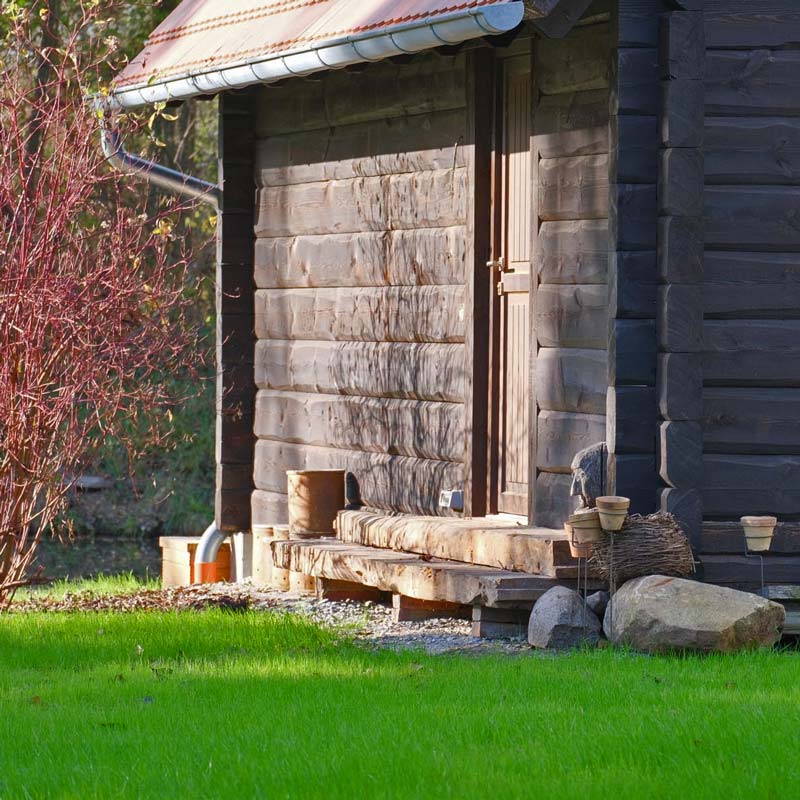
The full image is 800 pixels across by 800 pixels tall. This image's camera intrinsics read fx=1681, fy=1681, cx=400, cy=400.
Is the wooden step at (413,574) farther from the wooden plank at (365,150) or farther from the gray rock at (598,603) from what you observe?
the wooden plank at (365,150)

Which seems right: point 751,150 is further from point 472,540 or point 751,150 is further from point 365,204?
point 365,204

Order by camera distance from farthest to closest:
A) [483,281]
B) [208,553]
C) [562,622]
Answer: [208,553]
[483,281]
[562,622]

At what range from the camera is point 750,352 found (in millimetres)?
8391

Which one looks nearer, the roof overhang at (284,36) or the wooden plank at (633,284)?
the roof overhang at (284,36)

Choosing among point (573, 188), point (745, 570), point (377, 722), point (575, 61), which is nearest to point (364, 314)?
point (573, 188)

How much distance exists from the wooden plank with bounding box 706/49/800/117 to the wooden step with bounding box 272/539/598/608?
8.09 feet

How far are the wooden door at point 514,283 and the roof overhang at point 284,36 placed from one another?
1019mm

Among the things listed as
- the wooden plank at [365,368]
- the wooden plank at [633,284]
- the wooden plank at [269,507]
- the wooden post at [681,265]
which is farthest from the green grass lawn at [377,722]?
the wooden plank at [269,507]

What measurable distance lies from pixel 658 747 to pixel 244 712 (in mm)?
1601

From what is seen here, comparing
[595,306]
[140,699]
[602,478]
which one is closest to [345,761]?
[140,699]

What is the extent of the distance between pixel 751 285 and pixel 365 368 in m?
3.11

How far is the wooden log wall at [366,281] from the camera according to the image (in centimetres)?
998

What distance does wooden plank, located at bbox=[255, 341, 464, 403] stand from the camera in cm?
1001

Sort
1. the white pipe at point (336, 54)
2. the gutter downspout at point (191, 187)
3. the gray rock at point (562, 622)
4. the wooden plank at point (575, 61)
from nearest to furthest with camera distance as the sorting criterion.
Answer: the white pipe at point (336, 54) → the gray rock at point (562, 622) → the wooden plank at point (575, 61) → the gutter downspout at point (191, 187)
